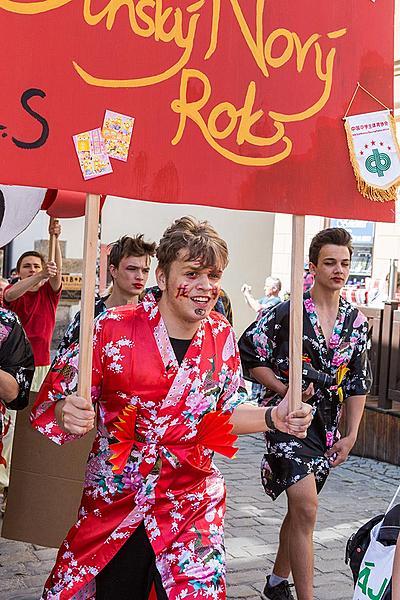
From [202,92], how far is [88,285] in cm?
74

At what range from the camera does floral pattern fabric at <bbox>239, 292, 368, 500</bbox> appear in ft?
14.6

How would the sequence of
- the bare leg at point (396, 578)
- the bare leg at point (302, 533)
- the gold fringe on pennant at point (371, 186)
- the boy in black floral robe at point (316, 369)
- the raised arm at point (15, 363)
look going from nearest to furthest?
1. the bare leg at point (396, 578)
2. the gold fringe on pennant at point (371, 186)
3. the raised arm at point (15, 363)
4. the bare leg at point (302, 533)
5. the boy in black floral robe at point (316, 369)

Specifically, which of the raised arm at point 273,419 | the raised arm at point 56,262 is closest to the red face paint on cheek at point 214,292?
the raised arm at point 273,419

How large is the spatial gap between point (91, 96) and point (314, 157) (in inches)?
33.6

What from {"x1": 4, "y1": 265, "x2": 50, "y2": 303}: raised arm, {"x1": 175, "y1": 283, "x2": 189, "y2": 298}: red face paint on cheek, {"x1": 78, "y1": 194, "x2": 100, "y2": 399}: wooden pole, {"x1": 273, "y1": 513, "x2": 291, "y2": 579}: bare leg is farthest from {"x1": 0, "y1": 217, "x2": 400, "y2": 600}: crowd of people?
{"x1": 4, "y1": 265, "x2": 50, "y2": 303}: raised arm

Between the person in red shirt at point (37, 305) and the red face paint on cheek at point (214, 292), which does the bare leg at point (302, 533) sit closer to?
the red face paint on cheek at point (214, 292)

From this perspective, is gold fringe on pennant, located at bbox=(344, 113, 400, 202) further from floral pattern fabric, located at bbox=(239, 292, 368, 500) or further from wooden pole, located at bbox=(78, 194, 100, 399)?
floral pattern fabric, located at bbox=(239, 292, 368, 500)

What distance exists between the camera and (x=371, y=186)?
3.33 m

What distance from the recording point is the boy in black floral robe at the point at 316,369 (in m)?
4.42

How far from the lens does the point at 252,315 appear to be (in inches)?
693

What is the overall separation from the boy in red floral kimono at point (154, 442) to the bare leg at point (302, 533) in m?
1.03

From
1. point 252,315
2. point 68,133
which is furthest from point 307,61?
point 252,315

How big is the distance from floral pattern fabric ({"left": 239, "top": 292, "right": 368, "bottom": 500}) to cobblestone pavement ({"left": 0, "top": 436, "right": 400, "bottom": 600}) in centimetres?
68

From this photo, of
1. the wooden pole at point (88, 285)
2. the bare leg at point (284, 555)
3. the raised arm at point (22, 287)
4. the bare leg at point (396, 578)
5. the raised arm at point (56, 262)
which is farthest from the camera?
the raised arm at point (22, 287)
